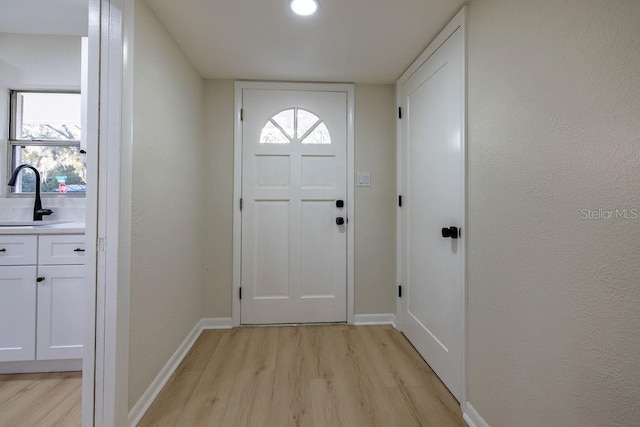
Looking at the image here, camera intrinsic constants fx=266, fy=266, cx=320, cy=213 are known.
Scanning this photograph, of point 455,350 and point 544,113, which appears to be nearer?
point 544,113

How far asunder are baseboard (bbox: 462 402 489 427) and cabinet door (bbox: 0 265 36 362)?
2472 mm

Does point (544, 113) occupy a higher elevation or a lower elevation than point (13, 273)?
higher

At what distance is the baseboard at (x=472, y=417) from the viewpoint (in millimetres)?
1238

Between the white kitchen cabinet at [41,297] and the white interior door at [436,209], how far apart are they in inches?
87.0

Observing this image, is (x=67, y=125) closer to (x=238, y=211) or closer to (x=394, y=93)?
(x=238, y=211)

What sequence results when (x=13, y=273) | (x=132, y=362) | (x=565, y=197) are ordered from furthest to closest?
(x=13, y=273) < (x=132, y=362) < (x=565, y=197)

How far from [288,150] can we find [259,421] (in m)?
1.87

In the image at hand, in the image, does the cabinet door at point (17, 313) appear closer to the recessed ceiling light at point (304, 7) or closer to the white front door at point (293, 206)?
the white front door at point (293, 206)

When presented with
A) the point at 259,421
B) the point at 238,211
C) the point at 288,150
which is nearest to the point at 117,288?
the point at 259,421

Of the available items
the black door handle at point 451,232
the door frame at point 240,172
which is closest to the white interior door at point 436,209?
the black door handle at point 451,232

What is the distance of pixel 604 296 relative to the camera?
733mm

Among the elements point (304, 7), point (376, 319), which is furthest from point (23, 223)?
point (376, 319)

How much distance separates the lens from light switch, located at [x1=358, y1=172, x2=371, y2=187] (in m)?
2.38

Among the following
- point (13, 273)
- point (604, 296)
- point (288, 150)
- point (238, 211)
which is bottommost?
point (13, 273)
